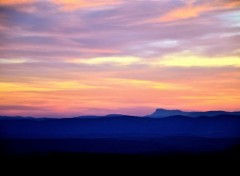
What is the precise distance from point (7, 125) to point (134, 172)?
108420mm

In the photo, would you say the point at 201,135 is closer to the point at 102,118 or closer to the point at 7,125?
the point at 102,118

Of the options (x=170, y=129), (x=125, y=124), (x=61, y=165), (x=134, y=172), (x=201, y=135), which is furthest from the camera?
(x=125, y=124)

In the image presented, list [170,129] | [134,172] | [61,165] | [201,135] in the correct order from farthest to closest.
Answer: [170,129]
[201,135]
[61,165]
[134,172]

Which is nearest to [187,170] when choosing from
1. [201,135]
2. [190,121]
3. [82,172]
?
[82,172]

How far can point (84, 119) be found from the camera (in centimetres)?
14688

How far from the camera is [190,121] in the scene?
5551 inches

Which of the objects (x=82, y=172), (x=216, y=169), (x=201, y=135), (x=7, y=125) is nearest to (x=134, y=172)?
(x=82, y=172)

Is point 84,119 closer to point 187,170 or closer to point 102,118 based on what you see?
point 102,118

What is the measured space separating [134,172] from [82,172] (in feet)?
11.1

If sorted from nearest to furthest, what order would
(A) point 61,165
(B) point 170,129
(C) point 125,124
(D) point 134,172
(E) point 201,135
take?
(D) point 134,172 → (A) point 61,165 → (E) point 201,135 → (B) point 170,129 → (C) point 125,124

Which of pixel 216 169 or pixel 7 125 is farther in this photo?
pixel 7 125

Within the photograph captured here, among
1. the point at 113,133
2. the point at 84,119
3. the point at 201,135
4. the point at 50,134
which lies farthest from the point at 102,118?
the point at 201,135

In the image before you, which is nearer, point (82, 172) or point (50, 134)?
point (82, 172)

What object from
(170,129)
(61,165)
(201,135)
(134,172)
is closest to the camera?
(134,172)
